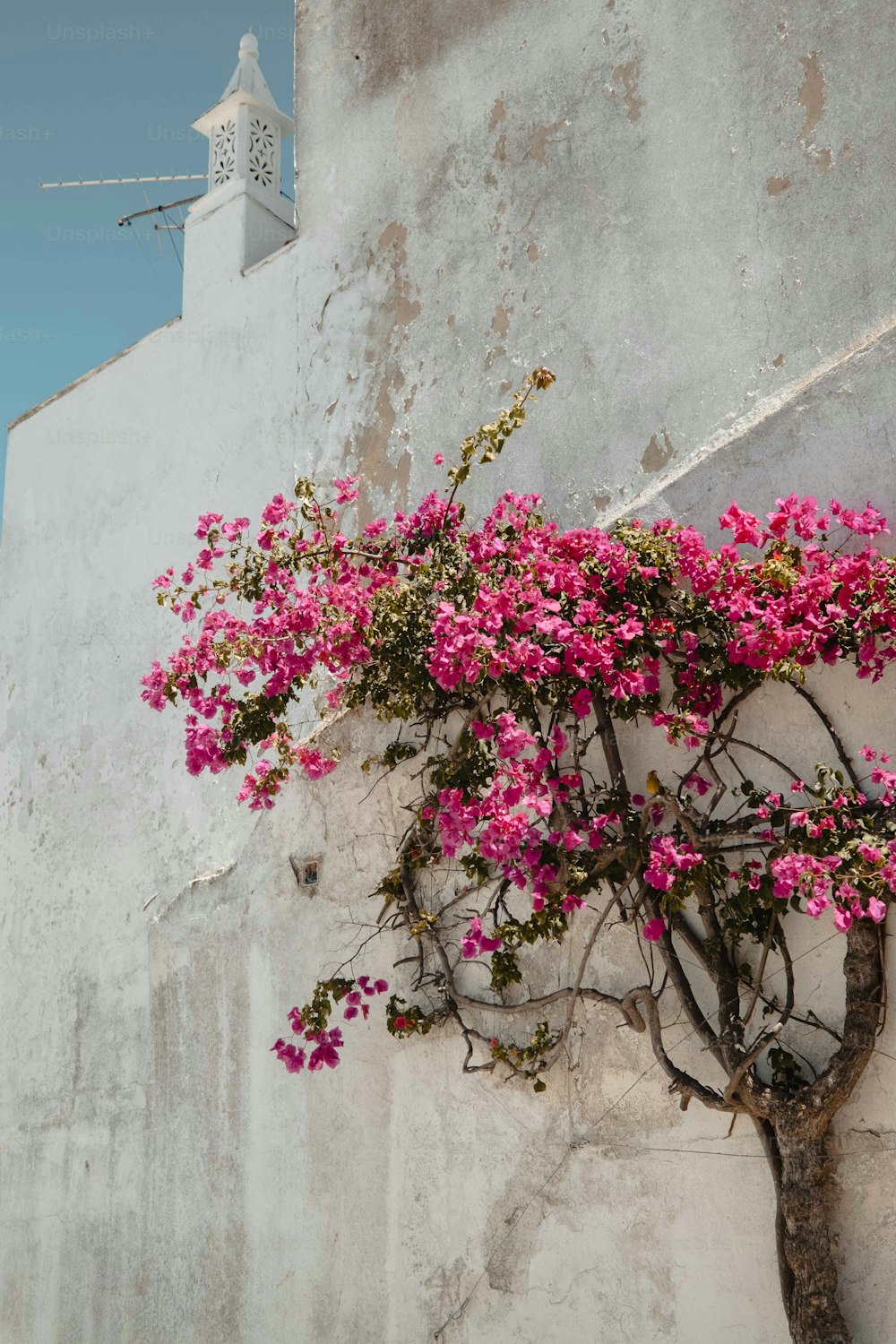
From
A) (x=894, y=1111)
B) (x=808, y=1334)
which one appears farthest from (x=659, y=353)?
(x=808, y=1334)

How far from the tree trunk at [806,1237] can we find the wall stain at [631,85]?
10.7 ft

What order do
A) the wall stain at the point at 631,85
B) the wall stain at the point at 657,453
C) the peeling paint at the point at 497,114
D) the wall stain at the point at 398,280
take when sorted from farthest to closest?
the wall stain at the point at 398,280, the peeling paint at the point at 497,114, the wall stain at the point at 631,85, the wall stain at the point at 657,453

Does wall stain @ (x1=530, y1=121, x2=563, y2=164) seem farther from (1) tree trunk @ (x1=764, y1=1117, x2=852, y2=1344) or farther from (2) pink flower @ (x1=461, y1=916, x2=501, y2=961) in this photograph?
(1) tree trunk @ (x1=764, y1=1117, x2=852, y2=1344)

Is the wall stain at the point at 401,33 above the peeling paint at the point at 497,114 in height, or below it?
above

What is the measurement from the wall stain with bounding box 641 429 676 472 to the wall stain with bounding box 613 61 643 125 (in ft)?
3.83

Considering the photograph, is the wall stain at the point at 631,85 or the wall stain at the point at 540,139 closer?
the wall stain at the point at 631,85

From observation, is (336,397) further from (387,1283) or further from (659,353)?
(387,1283)

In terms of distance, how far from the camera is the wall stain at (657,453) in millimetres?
4148

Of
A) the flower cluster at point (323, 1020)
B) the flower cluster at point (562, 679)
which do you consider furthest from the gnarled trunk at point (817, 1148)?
the flower cluster at point (323, 1020)

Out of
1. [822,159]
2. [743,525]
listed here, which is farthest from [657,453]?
[822,159]

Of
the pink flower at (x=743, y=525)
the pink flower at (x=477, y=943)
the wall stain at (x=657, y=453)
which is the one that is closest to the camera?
the pink flower at (x=743, y=525)

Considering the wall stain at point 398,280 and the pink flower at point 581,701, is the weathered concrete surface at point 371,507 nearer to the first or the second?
the wall stain at point 398,280

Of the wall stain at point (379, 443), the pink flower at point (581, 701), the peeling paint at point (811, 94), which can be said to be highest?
the peeling paint at point (811, 94)

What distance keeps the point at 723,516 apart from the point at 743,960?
3.98 ft
